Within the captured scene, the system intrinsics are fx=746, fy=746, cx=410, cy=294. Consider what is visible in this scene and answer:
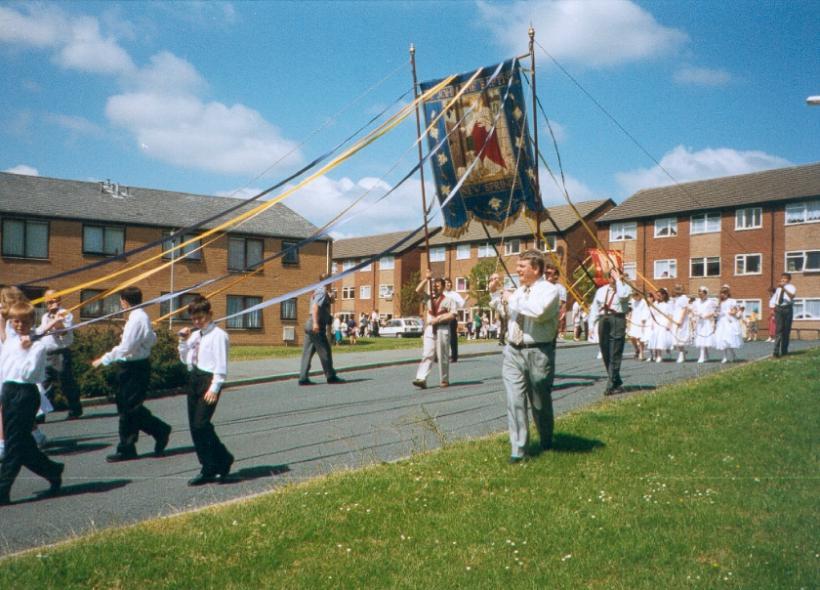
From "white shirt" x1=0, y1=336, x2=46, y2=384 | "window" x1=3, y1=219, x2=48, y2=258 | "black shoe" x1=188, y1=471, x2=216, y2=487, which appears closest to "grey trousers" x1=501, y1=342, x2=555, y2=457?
"black shoe" x1=188, y1=471, x2=216, y2=487

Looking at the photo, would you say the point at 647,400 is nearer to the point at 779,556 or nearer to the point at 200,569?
the point at 779,556

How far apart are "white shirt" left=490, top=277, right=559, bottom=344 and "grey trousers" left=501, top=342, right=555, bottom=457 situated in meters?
0.11

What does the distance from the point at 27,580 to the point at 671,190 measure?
181ft

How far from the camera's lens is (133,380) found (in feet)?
27.7

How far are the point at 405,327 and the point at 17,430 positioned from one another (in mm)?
50160

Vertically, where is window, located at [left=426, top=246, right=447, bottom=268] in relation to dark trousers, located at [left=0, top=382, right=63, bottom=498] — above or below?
above

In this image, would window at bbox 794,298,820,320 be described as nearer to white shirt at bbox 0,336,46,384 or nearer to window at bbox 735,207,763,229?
window at bbox 735,207,763,229

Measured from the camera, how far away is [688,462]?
668cm

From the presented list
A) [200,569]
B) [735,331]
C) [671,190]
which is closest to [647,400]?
[200,569]

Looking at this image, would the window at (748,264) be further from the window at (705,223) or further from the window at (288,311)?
the window at (288,311)

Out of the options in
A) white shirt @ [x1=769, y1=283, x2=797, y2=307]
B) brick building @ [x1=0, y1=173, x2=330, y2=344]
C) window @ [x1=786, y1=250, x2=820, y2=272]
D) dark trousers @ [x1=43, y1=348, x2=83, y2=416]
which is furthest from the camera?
window @ [x1=786, y1=250, x2=820, y2=272]

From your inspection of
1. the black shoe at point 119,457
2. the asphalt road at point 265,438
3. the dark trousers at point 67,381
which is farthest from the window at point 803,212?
the black shoe at point 119,457

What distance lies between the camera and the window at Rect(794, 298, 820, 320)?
45.0 meters

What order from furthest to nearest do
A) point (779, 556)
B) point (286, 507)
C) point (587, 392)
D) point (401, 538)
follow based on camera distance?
point (587, 392)
point (286, 507)
point (401, 538)
point (779, 556)
